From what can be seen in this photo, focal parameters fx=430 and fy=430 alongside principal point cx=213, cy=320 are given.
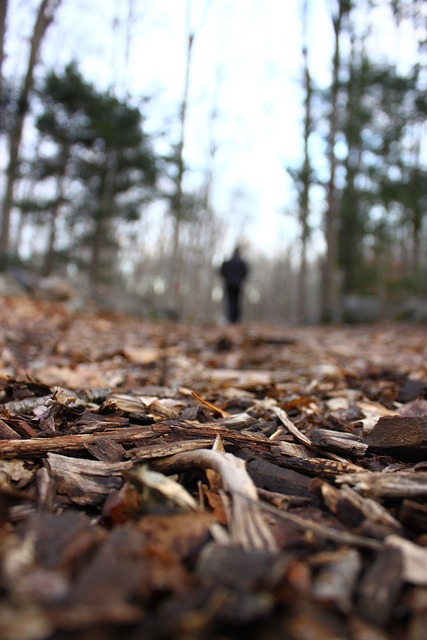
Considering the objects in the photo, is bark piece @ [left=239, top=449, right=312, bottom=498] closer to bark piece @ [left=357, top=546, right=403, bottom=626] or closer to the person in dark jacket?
bark piece @ [left=357, top=546, right=403, bottom=626]

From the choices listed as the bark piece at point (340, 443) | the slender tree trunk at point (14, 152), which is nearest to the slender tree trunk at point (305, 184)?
the slender tree trunk at point (14, 152)

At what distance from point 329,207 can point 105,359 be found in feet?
33.1

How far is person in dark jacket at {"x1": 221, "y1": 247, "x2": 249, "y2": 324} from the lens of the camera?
1102cm

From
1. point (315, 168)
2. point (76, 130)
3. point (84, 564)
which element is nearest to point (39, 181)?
point (76, 130)

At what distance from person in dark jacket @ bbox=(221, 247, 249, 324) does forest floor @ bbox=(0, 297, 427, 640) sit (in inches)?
349

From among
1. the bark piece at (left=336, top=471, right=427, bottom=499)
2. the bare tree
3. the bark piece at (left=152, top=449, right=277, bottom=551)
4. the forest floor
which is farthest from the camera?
the bare tree

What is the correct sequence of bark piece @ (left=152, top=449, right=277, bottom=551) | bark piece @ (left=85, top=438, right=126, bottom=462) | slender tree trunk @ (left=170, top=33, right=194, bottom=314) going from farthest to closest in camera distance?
1. slender tree trunk @ (left=170, top=33, right=194, bottom=314)
2. bark piece @ (left=85, top=438, right=126, bottom=462)
3. bark piece @ (left=152, top=449, right=277, bottom=551)

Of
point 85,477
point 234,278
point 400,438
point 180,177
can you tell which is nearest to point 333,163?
point 234,278

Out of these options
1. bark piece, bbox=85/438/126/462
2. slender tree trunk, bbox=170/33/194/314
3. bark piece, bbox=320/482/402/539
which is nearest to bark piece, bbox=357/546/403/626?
bark piece, bbox=320/482/402/539

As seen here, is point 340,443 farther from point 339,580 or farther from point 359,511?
point 339,580

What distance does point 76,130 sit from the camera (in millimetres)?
11672

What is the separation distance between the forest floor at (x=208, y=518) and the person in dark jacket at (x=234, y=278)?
8869mm

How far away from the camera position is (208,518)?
96 centimetres

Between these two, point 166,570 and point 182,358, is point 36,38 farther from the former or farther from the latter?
point 166,570
